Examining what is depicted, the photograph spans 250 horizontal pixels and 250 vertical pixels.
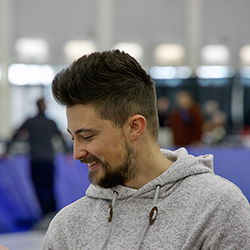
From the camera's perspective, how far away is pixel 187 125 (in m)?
7.30

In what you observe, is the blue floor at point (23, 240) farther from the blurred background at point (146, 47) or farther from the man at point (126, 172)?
the blurred background at point (146, 47)

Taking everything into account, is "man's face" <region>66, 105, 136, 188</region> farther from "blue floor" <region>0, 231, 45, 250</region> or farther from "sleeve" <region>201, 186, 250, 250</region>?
"blue floor" <region>0, 231, 45, 250</region>

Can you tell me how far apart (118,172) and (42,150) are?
3031 mm

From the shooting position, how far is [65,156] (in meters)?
4.34

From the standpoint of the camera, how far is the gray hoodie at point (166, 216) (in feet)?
3.63

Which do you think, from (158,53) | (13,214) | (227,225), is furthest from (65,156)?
(158,53)

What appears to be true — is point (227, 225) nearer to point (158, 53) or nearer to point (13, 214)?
point (13, 214)

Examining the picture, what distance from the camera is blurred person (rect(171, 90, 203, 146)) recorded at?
23.6 feet

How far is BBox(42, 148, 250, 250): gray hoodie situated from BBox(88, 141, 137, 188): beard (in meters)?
0.04

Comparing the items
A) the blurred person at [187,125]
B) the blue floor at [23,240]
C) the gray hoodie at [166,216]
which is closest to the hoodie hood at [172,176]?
the gray hoodie at [166,216]

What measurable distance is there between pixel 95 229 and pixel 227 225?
1.47 ft

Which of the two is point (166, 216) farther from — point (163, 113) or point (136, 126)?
point (163, 113)

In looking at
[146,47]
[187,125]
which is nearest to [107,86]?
Result: [187,125]

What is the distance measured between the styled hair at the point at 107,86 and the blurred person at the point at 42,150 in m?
2.93
